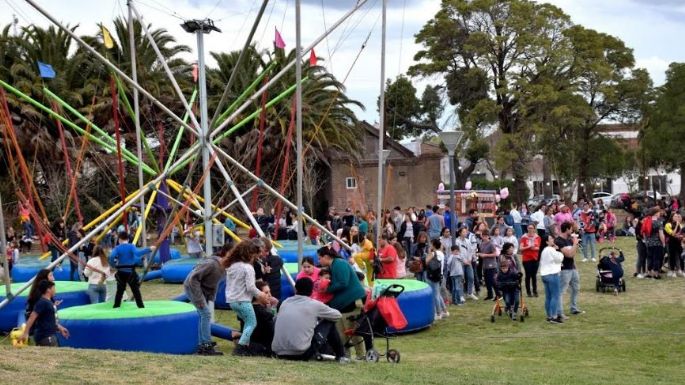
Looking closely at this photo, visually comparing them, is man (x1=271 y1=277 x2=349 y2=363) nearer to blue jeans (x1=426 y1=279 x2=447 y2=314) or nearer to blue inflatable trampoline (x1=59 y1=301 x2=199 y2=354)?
blue inflatable trampoline (x1=59 y1=301 x2=199 y2=354)

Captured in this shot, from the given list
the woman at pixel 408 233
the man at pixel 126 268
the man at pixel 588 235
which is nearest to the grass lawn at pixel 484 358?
the man at pixel 126 268

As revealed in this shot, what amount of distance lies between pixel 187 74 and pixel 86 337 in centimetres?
3371

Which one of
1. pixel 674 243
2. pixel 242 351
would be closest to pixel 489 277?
pixel 674 243

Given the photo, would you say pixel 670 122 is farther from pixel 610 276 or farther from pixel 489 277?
pixel 489 277

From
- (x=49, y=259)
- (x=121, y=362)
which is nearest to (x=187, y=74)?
(x=49, y=259)

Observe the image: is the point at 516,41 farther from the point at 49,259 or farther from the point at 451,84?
the point at 49,259

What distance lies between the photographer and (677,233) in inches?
934

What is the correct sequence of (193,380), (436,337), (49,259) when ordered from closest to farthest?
(193,380) < (436,337) < (49,259)

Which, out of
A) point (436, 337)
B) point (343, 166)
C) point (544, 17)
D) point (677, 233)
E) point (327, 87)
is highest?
point (544, 17)

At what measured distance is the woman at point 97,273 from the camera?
56.6 feet

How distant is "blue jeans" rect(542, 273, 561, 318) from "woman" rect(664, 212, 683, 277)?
285 inches

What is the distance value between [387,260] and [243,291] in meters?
6.08

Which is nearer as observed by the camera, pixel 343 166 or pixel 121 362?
pixel 121 362

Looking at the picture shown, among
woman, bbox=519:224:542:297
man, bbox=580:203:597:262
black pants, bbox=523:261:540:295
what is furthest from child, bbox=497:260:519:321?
man, bbox=580:203:597:262
